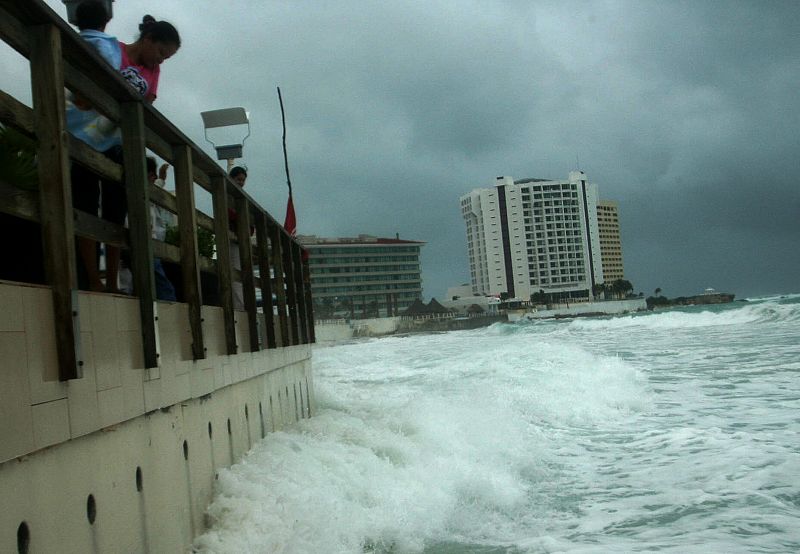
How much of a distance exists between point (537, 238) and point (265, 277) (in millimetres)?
164805

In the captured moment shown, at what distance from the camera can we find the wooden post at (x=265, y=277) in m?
7.85

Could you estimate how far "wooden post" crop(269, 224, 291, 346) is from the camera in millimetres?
8742

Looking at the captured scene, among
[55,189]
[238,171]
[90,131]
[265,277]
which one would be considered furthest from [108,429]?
[238,171]

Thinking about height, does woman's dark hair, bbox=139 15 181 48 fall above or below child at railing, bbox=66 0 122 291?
above

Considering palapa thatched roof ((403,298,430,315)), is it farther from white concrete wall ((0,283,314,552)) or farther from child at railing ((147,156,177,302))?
white concrete wall ((0,283,314,552))

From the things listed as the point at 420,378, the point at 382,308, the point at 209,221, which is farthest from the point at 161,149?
the point at 382,308

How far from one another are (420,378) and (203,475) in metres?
15.7

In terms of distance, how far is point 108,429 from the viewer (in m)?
3.39

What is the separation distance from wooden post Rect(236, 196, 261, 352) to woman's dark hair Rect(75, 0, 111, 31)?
245 cm

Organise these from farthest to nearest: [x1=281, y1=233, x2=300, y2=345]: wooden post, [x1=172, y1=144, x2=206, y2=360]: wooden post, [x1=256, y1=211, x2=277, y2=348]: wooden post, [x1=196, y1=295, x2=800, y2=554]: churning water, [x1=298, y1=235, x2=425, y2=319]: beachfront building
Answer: [x1=298, y1=235, x2=425, y2=319]: beachfront building → [x1=281, y1=233, x2=300, y2=345]: wooden post → [x1=256, y1=211, x2=277, y2=348]: wooden post → [x1=196, y1=295, x2=800, y2=554]: churning water → [x1=172, y1=144, x2=206, y2=360]: wooden post

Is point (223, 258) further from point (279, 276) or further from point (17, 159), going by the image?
point (17, 159)

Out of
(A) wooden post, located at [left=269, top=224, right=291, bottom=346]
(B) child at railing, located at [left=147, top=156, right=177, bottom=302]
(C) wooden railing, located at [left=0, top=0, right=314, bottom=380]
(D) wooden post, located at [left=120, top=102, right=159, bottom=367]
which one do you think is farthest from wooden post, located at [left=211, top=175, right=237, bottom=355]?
(A) wooden post, located at [left=269, top=224, right=291, bottom=346]

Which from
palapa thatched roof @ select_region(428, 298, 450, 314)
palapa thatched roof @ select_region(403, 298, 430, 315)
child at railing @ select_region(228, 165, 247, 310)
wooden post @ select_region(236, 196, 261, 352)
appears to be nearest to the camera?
wooden post @ select_region(236, 196, 261, 352)

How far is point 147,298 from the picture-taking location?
13.1ft
